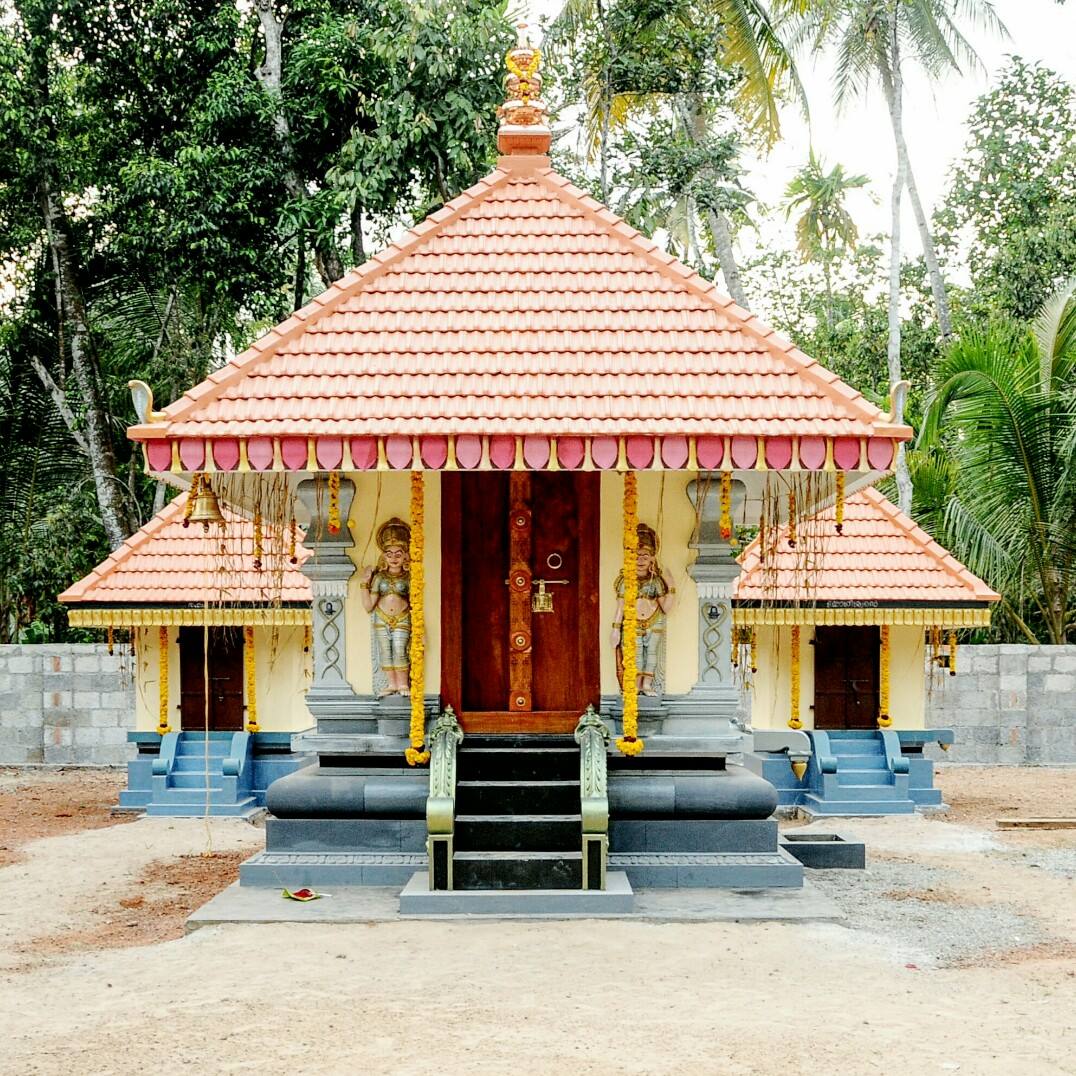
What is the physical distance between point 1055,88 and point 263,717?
1736 cm

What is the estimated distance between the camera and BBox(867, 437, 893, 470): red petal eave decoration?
764 cm

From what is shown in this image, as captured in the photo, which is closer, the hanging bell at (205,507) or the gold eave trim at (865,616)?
the hanging bell at (205,507)

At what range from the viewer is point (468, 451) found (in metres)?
7.54

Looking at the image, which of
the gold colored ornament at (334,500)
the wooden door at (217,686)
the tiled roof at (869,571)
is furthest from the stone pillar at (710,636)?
the wooden door at (217,686)

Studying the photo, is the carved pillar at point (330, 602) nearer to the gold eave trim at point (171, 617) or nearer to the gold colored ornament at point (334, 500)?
the gold colored ornament at point (334, 500)

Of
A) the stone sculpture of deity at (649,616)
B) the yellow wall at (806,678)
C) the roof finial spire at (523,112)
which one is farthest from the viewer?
the yellow wall at (806,678)

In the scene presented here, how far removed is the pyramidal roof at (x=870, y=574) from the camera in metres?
12.2

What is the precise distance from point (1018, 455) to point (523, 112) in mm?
9469

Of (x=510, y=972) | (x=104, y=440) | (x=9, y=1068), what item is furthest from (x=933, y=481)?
(x=9, y=1068)

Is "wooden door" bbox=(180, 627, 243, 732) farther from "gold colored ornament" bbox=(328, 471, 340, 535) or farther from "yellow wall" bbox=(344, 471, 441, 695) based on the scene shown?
"gold colored ornament" bbox=(328, 471, 340, 535)

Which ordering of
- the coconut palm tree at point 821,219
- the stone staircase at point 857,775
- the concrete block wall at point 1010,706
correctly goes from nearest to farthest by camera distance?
the stone staircase at point 857,775 → the concrete block wall at point 1010,706 → the coconut palm tree at point 821,219

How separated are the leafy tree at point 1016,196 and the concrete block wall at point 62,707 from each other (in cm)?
1422

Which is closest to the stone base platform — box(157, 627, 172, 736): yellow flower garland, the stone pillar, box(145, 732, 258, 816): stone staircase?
the stone pillar

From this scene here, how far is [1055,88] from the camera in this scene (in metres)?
21.7
